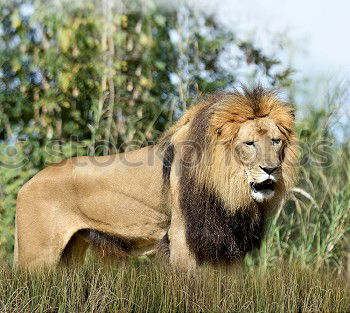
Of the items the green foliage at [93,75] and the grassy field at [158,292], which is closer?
the grassy field at [158,292]

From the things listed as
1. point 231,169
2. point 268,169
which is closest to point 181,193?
point 231,169

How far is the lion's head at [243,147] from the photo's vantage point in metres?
3.78

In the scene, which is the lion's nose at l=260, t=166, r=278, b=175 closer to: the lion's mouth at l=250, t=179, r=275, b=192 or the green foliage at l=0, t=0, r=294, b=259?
the lion's mouth at l=250, t=179, r=275, b=192

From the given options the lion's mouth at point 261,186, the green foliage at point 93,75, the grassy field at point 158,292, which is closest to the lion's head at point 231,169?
the lion's mouth at point 261,186

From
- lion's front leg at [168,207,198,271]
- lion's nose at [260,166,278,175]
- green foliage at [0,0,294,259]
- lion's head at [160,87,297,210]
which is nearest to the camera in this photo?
lion's nose at [260,166,278,175]

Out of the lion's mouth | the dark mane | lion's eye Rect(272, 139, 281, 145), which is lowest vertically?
the dark mane

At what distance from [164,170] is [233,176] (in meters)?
0.57

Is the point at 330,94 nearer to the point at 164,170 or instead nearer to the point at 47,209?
the point at 164,170

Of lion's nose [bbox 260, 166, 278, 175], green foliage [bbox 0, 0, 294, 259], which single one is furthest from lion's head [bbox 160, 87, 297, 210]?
green foliage [bbox 0, 0, 294, 259]

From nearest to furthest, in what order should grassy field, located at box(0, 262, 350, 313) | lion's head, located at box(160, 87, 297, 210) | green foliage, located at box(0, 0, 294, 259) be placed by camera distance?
1. grassy field, located at box(0, 262, 350, 313)
2. lion's head, located at box(160, 87, 297, 210)
3. green foliage, located at box(0, 0, 294, 259)

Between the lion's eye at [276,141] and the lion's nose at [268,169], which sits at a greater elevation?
the lion's eye at [276,141]

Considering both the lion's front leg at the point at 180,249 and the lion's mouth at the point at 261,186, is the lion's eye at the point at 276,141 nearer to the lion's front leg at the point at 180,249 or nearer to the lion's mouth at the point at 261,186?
the lion's mouth at the point at 261,186

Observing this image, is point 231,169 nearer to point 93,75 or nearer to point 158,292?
point 158,292

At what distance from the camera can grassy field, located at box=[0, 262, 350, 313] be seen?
3416 mm
